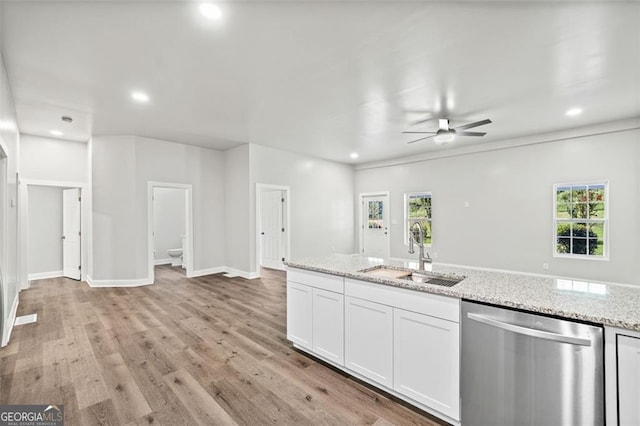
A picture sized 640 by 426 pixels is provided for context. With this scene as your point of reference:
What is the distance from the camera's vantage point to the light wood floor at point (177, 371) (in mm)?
2002

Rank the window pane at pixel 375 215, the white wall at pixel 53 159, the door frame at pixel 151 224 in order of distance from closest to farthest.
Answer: the white wall at pixel 53 159, the door frame at pixel 151 224, the window pane at pixel 375 215

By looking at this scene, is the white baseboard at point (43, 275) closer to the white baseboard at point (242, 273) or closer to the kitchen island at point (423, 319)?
the white baseboard at point (242, 273)

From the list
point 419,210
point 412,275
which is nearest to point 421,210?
point 419,210

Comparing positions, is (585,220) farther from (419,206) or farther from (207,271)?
(207,271)

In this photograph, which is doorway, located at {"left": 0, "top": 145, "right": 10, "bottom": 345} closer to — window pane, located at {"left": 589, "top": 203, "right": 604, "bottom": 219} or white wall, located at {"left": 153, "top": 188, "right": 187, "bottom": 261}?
white wall, located at {"left": 153, "top": 188, "right": 187, "bottom": 261}

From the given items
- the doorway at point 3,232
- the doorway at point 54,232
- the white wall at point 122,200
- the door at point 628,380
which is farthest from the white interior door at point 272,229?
the door at point 628,380

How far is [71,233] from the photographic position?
6012 millimetres

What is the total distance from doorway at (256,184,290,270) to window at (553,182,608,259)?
5.60 m

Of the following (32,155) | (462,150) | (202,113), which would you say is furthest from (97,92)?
(462,150)

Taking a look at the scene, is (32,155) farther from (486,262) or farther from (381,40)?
(486,262)

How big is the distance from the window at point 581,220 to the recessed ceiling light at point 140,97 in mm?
7130

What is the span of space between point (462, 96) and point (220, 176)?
17.4 ft

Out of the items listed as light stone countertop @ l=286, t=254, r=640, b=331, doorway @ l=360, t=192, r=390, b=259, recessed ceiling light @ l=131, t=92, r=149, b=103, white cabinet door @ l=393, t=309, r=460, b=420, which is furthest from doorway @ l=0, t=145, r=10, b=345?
doorway @ l=360, t=192, r=390, b=259

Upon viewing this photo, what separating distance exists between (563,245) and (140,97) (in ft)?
24.8
